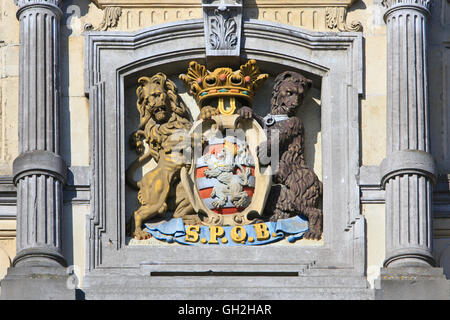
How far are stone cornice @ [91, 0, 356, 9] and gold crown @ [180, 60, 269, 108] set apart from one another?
0.88m

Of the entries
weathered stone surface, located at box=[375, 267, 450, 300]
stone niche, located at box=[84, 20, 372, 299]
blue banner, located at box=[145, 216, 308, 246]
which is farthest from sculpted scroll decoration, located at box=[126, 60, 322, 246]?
weathered stone surface, located at box=[375, 267, 450, 300]

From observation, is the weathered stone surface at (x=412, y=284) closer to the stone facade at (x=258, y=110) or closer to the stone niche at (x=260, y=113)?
the stone facade at (x=258, y=110)

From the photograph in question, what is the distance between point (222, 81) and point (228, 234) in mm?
2213

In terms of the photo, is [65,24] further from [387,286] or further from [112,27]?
[387,286]

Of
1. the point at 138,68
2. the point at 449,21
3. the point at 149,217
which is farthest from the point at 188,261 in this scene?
the point at 449,21

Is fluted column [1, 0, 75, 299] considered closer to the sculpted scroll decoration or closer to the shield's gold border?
the sculpted scroll decoration

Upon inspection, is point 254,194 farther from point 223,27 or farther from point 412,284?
point 412,284

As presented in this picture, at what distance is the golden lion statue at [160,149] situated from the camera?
33000 mm

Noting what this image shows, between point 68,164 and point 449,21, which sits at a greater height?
point 449,21

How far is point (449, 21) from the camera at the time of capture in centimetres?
3409

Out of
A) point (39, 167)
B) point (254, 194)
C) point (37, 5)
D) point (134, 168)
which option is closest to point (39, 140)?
point (39, 167)

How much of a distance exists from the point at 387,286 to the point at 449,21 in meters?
4.41

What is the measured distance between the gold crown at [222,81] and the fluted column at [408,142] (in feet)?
6.25

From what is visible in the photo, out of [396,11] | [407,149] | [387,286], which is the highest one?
[396,11]
